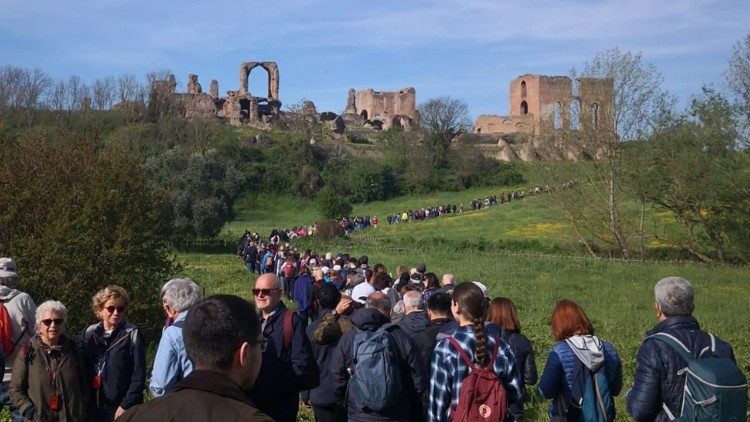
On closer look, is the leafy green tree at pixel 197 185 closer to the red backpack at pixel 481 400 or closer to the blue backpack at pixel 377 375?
the blue backpack at pixel 377 375

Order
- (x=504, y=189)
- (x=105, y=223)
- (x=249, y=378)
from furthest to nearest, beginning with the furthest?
(x=504, y=189)
(x=105, y=223)
(x=249, y=378)

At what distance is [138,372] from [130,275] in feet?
30.9

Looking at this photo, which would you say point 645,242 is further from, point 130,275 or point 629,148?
point 130,275

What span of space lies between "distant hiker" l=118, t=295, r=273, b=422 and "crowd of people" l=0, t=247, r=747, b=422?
1.43 m

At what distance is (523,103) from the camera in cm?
8512

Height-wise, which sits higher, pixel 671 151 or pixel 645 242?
pixel 671 151

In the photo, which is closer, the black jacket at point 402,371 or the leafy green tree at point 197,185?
the black jacket at point 402,371

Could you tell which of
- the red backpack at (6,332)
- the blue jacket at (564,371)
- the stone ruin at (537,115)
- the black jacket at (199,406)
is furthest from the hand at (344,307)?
the stone ruin at (537,115)

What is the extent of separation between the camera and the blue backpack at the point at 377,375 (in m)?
5.05

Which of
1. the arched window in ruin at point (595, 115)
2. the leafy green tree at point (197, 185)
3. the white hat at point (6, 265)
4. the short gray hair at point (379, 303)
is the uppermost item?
the arched window in ruin at point (595, 115)

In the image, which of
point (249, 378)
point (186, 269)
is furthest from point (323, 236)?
point (249, 378)

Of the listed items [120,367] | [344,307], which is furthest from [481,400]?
[120,367]

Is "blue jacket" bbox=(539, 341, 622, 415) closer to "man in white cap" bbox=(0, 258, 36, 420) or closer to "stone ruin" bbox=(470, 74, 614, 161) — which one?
"man in white cap" bbox=(0, 258, 36, 420)

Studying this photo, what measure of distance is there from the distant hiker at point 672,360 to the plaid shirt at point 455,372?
0.71 meters
